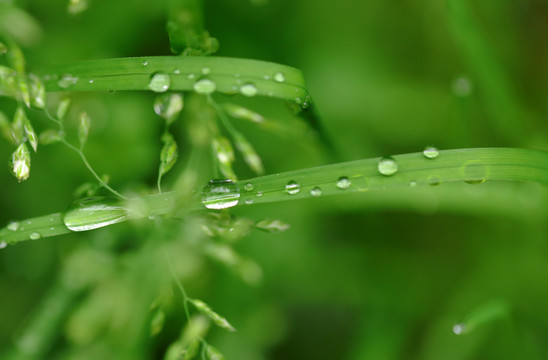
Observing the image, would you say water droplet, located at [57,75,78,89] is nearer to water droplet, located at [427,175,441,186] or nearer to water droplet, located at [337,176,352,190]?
water droplet, located at [337,176,352,190]

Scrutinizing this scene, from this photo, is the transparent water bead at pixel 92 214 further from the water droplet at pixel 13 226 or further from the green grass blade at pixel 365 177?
the water droplet at pixel 13 226

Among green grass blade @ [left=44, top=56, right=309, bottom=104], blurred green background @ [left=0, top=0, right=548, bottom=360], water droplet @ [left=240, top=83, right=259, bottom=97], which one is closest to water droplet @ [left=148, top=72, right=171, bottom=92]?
green grass blade @ [left=44, top=56, right=309, bottom=104]

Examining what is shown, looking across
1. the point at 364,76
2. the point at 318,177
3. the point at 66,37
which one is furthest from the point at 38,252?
the point at 364,76

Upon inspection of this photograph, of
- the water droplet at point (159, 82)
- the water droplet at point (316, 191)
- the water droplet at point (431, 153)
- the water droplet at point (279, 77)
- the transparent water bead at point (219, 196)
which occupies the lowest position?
the transparent water bead at point (219, 196)

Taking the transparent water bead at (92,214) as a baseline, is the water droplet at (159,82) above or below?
Result: above

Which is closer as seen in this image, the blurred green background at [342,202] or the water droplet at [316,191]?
the water droplet at [316,191]

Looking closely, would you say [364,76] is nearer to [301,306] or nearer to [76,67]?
[301,306]

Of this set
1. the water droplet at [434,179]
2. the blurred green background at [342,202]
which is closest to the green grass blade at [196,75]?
the water droplet at [434,179]
